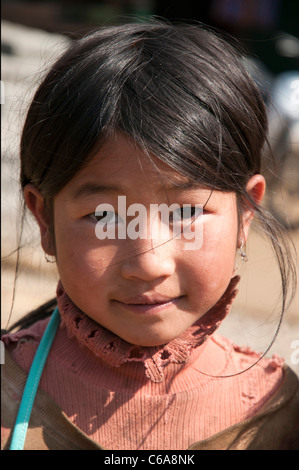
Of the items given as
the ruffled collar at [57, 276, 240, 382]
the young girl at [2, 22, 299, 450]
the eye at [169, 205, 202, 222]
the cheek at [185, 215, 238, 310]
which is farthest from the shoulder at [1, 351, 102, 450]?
the eye at [169, 205, 202, 222]

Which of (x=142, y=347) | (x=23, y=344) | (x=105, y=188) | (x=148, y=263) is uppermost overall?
(x=105, y=188)

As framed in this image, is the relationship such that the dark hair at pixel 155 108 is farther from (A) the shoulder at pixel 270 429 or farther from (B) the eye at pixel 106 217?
(A) the shoulder at pixel 270 429

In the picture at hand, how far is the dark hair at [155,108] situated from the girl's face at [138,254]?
0.04 metres

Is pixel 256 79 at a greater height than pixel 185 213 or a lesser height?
greater

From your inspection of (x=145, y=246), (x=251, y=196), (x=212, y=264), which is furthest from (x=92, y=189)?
(x=251, y=196)

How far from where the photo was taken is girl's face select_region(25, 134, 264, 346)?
1187mm

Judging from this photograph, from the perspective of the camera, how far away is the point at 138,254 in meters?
1.18

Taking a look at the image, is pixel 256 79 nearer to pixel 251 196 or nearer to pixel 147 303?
pixel 251 196

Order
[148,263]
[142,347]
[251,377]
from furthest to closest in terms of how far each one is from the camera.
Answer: [251,377] → [142,347] → [148,263]

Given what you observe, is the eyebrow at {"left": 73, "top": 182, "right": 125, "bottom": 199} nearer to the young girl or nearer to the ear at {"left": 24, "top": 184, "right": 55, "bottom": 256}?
the young girl

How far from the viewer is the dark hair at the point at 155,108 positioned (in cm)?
121

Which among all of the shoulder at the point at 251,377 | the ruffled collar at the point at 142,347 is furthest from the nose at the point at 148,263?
the shoulder at the point at 251,377

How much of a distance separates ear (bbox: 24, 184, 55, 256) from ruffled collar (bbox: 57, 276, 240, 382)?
0.42 feet

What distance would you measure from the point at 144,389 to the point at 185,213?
0.45 meters
